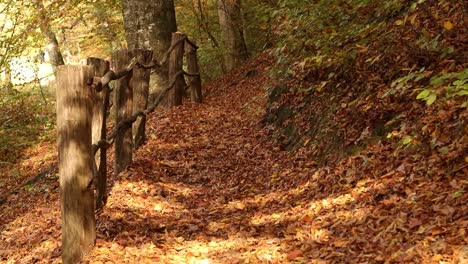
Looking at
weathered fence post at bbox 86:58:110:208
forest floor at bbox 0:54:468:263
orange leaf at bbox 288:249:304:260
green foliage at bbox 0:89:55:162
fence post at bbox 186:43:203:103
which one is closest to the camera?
forest floor at bbox 0:54:468:263

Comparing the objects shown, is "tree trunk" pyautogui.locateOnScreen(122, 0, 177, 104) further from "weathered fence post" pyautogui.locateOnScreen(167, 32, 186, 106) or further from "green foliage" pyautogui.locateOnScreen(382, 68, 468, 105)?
"green foliage" pyautogui.locateOnScreen(382, 68, 468, 105)

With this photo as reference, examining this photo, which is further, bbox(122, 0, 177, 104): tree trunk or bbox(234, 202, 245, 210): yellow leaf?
bbox(122, 0, 177, 104): tree trunk

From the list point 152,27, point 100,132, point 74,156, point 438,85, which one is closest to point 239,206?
point 100,132

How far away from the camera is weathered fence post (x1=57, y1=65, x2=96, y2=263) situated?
411cm

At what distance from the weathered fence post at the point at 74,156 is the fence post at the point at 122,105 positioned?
207cm

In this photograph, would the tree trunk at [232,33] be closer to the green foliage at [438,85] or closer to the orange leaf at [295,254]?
the green foliage at [438,85]

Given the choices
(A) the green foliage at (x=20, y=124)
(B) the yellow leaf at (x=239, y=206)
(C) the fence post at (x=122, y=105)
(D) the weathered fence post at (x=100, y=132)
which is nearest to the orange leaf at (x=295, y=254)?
(B) the yellow leaf at (x=239, y=206)

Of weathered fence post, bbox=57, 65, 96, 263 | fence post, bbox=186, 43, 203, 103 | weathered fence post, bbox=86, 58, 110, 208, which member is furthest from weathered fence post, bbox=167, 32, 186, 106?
weathered fence post, bbox=57, 65, 96, 263

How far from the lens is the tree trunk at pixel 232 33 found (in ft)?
48.4

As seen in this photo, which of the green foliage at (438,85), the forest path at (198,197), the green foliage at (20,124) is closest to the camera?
the green foliage at (438,85)

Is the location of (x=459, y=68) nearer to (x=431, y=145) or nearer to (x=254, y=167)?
(x=431, y=145)

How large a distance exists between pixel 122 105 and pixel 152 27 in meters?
5.22

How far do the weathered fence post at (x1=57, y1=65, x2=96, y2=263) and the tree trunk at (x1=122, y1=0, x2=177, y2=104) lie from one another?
22.7 ft

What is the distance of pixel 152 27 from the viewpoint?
11078 millimetres
